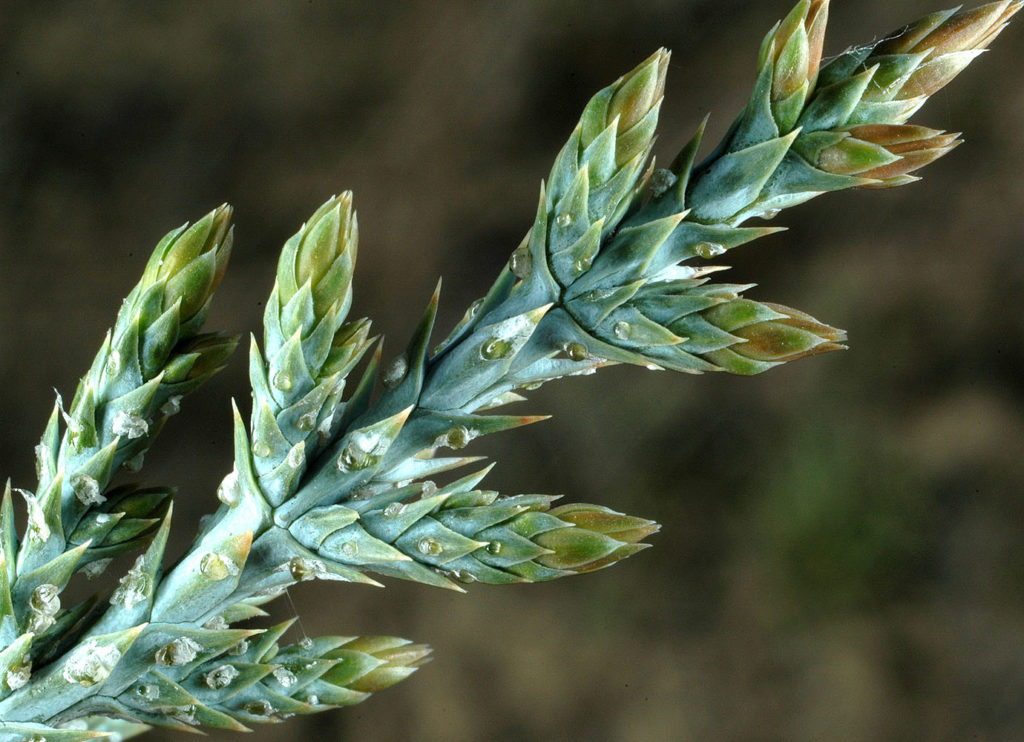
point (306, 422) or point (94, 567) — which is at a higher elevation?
point (306, 422)

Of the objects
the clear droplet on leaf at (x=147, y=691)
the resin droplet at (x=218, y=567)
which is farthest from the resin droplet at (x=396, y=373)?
the clear droplet on leaf at (x=147, y=691)

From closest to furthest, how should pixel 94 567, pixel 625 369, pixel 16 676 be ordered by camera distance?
pixel 16 676 < pixel 94 567 < pixel 625 369

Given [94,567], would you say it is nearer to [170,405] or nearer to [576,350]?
→ [170,405]

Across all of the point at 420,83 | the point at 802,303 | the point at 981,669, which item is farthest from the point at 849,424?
the point at 420,83

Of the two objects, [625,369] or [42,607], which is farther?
[625,369]

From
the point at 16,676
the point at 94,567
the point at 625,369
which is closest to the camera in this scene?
the point at 16,676

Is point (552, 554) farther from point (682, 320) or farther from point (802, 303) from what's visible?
point (802, 303)

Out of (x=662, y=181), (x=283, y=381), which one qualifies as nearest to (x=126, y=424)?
(x=283, y=381)
